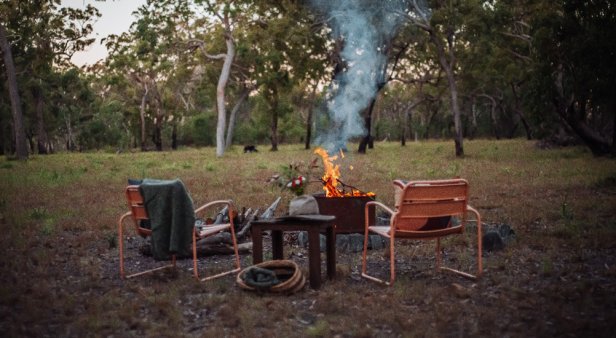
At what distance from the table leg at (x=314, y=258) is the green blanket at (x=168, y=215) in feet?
3.98

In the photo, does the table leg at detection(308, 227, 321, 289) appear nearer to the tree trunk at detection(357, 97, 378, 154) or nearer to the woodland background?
the woodland background

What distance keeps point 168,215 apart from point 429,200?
100 inches

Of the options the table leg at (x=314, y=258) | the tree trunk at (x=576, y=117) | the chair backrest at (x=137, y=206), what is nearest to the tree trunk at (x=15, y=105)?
the tree trunk at (x=576, y=117)

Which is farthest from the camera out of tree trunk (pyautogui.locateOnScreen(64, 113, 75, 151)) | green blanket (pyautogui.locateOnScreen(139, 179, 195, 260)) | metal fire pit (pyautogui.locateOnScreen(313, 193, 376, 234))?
tree trunk (pyautogui.locateOnScreen(64, 113, 75, 151))

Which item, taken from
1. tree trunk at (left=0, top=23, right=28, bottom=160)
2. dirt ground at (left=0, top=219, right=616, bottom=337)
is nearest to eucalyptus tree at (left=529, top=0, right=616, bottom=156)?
dirt ground at (left=0, top=219, right=616, bottom=337)

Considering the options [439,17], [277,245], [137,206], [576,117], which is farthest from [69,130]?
[277,245]

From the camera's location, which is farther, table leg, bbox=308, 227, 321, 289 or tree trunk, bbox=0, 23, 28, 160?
A: tree trunk, bbox=0, 23, 28, 160

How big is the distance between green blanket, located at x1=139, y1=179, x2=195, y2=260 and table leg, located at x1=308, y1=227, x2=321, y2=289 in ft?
3.98

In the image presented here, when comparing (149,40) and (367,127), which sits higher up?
(149,40)

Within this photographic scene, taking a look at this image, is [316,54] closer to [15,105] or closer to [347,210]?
[15,105]

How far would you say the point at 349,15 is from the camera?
23.7 m

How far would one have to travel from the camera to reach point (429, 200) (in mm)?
5750

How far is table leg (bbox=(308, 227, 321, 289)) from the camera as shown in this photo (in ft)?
18.9

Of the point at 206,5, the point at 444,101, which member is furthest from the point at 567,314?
the point at 444,101
